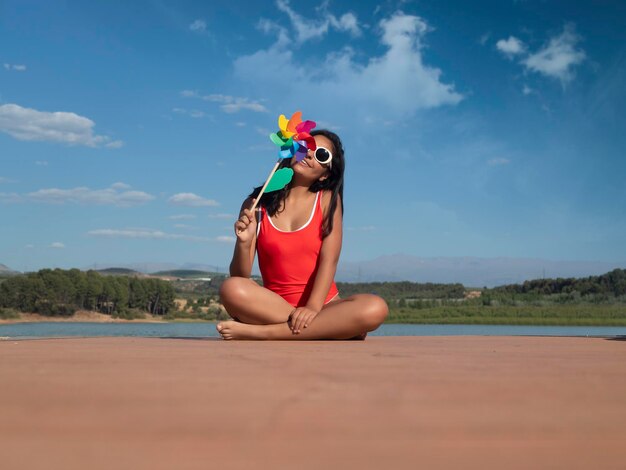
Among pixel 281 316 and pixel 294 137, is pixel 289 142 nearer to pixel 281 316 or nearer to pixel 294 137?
pixel 294 137

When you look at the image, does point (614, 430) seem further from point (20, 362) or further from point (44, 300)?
point (44, 300)

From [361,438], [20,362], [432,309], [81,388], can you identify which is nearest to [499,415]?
[361,438]

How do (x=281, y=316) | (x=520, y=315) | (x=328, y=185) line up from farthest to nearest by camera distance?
(x=520, y=315)
(x=328, y=185)
(x=281, y=316)

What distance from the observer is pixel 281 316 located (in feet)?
13.1

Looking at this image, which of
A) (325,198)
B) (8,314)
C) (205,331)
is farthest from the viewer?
(8,314)

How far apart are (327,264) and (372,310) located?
1.51 feet

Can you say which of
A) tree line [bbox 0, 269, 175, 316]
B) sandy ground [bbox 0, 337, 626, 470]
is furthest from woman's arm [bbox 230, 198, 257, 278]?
tree line [bbox 0, 269, 175, 316]

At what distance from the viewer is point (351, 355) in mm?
2652

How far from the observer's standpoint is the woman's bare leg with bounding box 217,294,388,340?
389 cm

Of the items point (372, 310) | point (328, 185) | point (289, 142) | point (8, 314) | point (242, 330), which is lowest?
point (8, 314)

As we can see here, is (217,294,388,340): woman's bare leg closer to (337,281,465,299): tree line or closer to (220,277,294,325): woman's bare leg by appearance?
(220,277,294,325): woman's bare leg

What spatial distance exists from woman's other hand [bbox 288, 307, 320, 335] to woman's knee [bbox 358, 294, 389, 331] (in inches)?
11.8

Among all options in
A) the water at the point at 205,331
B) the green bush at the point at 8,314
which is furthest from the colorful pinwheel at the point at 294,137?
the green bush at the point at 8,314

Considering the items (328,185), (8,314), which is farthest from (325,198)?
(8,314)
